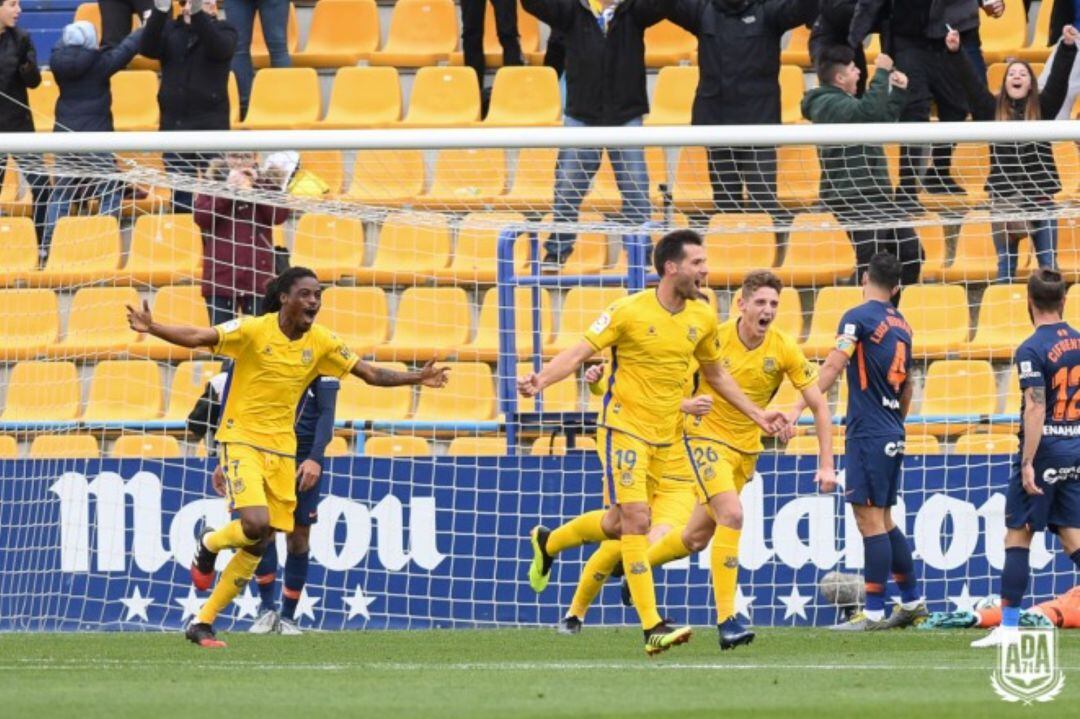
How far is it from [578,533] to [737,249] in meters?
3.87

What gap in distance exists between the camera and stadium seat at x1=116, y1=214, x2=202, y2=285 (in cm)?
1535

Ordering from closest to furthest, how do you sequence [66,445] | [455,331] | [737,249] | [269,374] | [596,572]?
[269,374], [596,572], [66,445], [455,331], [737,249]

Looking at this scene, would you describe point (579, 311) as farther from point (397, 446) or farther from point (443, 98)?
point (443, 98)

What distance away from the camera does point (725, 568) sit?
10984 mm

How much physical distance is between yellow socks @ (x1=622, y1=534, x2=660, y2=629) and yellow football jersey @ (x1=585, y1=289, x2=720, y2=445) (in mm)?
564

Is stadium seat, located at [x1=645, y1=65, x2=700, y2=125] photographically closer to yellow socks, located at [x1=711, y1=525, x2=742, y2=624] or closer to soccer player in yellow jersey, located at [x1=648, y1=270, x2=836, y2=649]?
soccer player in yellow jersey, located at [x1=648, y1=270, x2=836, y2=649]

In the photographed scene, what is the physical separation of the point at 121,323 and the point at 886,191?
5.44 metres

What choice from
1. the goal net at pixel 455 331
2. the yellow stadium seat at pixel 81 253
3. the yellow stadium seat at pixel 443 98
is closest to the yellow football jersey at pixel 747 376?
the goal net at pixel 455 331

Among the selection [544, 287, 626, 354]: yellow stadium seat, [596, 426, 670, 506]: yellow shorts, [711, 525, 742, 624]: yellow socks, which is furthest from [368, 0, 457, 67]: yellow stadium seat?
[711, 525, 742, 624]: yellow socks

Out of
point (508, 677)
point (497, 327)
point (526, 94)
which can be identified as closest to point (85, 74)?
point (526, 94)

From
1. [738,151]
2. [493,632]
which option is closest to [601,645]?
[493,632]

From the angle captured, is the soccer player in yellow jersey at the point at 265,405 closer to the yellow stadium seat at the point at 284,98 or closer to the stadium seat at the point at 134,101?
the yellow stadium seat at the point at 284,98

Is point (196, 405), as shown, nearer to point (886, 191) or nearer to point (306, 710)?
point (886, 191)

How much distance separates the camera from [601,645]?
11414 millimetres
